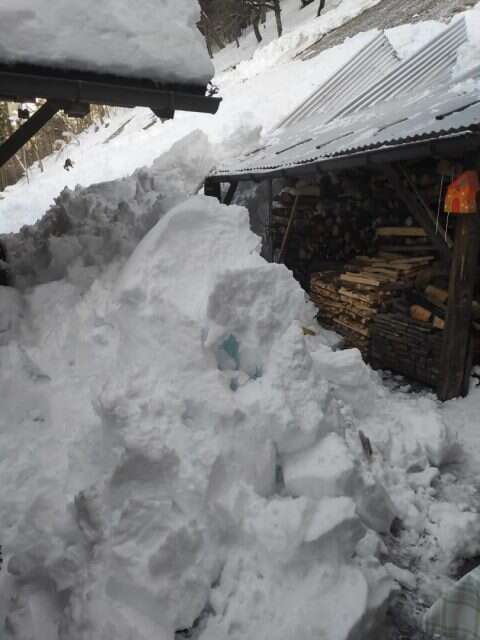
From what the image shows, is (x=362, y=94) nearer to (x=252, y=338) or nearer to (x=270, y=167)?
(x=270, y=167)

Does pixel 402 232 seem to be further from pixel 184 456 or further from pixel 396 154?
pixel 184 456

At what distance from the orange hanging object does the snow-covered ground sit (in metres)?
1.97

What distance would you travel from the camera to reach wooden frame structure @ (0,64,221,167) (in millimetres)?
3256

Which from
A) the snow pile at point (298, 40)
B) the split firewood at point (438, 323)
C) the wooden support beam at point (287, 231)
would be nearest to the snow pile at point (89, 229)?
the split firewood at point (438, 323)

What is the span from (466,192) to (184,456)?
3.95m

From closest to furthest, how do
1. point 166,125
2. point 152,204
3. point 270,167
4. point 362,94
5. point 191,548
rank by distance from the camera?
point 191,548, point 152,204, point 270,167, point 362,94, point 166,125

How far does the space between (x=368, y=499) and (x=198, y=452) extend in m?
1.41

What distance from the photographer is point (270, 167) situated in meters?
7.23

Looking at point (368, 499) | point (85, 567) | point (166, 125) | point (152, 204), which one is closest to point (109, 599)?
point (85, 567)

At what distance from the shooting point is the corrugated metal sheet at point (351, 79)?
33.8 feet

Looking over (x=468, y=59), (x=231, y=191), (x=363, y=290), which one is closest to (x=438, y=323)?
(x=363, y=290)

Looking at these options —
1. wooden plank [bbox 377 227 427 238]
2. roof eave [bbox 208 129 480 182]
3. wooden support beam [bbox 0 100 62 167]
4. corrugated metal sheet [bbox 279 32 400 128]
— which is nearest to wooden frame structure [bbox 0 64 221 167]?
wooden support beam [bbox 0 100 62 167]

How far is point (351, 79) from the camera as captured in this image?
35.2 feet

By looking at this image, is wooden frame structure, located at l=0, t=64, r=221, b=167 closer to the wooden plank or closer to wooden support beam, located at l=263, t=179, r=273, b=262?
the wooden plank
